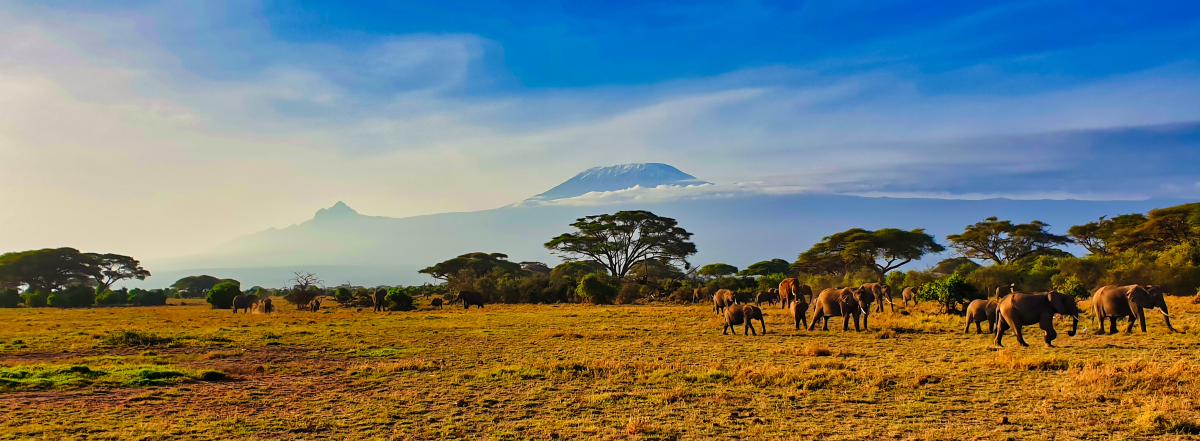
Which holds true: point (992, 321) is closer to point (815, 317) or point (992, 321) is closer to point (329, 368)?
point (815, 317)

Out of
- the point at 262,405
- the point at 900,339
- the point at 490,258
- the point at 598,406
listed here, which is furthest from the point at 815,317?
the point at 490,258

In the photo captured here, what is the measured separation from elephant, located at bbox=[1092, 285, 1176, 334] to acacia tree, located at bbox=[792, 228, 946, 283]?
38227mm

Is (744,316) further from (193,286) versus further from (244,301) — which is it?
(193,286)

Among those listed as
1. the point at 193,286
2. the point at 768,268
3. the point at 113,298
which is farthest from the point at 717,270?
the point at 193,286

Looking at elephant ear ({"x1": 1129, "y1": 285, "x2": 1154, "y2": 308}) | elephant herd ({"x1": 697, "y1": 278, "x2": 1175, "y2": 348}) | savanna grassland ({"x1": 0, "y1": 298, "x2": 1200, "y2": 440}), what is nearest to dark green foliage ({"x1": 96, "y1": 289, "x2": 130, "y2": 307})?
savanna grassland ({"x1": 0, "y1": 298, "x2": 1200, "y2": 440})

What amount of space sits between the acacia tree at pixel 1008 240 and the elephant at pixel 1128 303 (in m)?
43.7

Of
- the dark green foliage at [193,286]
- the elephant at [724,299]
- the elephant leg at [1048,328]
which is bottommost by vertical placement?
the elephant leg at [1048,328]

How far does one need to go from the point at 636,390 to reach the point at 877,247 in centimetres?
5112

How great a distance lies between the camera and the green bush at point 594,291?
46.8 metres

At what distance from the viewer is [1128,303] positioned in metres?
15.5

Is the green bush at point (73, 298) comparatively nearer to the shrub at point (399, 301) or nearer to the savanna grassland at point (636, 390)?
the shrub at point (399, 301)

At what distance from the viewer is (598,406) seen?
8812 mm

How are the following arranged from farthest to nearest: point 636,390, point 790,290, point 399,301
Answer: point 399,301, point 790,290, point 636,390

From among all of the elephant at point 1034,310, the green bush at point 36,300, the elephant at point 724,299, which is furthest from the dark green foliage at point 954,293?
the green bush at point 36,300
